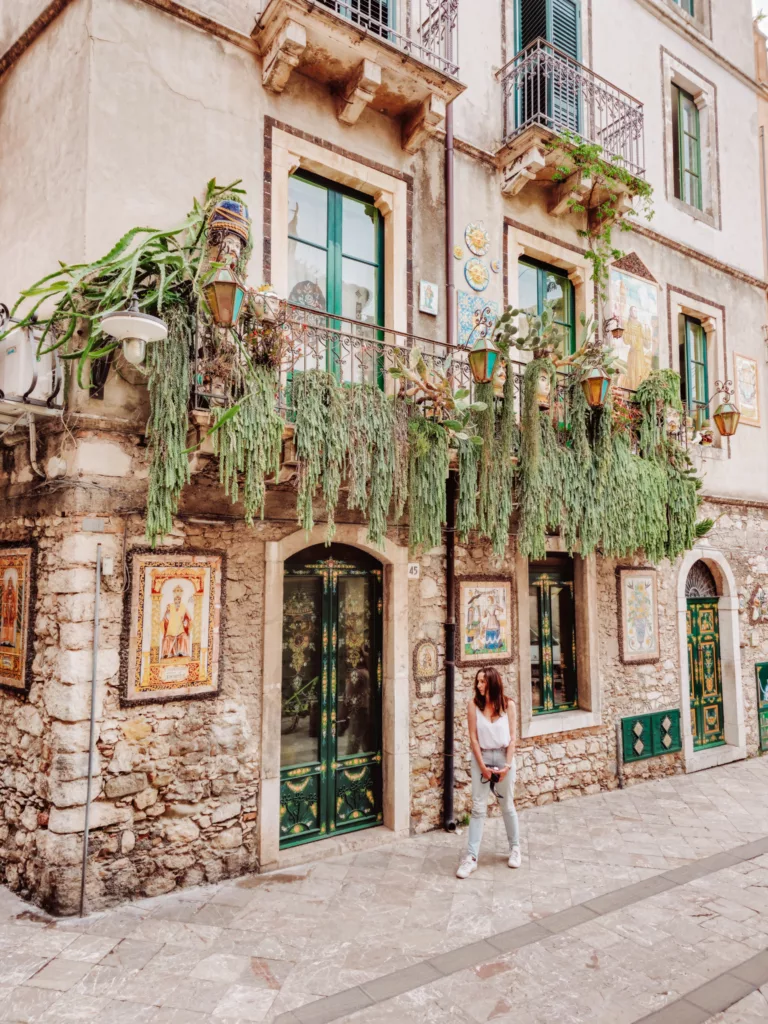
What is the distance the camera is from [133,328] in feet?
14.5

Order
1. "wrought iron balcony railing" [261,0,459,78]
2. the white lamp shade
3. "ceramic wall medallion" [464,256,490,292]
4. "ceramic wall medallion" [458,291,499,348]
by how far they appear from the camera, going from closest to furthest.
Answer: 1. the white lamp shade
2. "wrought iron balcony railing" [261,0,459,78]
3. "ceramic wall medallion" [458,291,499,348]
4. "ceramic wall medallion" [464,256,490,292]

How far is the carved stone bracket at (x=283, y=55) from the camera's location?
232 inches

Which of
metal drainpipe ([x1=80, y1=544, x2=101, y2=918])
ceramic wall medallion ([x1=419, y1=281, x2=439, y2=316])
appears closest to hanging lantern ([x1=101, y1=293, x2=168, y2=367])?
metal drainpipe ([x1=80, y1=544, x2=101, y2=918])

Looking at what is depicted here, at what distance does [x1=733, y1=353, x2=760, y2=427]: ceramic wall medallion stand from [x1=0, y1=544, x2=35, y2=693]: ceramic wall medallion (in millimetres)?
9856

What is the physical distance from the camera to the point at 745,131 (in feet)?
37.7

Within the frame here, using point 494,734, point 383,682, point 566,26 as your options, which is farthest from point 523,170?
point 494,734

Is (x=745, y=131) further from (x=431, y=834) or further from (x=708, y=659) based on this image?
(x=431, y=834)

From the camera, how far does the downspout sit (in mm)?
6781

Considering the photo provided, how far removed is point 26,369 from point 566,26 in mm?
8195

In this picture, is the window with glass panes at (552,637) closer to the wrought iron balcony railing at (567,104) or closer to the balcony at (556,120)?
the balcony at (556,120)

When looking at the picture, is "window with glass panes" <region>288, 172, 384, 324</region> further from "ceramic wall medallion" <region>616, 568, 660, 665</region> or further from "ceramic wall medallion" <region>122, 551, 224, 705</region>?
"ceramic wall medallion" <region>616, 568, 660, 665</region>

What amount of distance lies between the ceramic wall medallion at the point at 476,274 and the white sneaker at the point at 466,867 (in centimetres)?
567

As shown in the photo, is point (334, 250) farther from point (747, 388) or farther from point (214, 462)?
point (747, 388)

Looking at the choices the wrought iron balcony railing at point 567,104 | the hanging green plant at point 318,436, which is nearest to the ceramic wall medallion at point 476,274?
the wrought iron balcony railing at point 567,104
